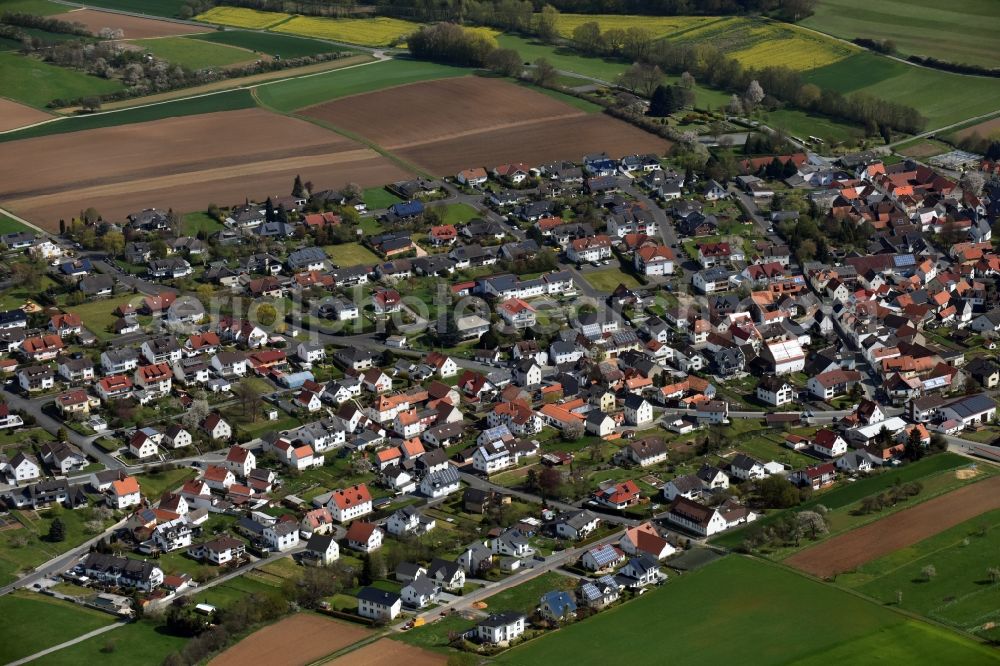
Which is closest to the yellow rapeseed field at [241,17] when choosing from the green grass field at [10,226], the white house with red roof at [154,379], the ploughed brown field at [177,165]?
the ploughed brown field at [177,165]

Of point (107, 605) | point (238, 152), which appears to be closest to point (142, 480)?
point (107, 605)

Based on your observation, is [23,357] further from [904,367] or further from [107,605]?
[904,367]

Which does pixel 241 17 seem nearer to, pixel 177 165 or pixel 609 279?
pixel 177 165

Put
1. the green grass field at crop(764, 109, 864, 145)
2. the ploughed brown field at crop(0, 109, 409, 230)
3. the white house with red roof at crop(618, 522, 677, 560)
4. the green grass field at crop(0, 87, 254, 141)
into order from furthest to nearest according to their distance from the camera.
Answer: the green grass field at crop(764, 109, 864, 145) → the green grass field at crop(0, 87, 254, 141) → the ploughed brown field at crop(0, 109, 409, 230) → the white house with red roof at crop(618, 522, 677, 560)

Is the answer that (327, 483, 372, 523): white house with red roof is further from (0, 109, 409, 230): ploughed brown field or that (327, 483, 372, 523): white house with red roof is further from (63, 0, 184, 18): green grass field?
(63, 0, 184, 18): green grass field

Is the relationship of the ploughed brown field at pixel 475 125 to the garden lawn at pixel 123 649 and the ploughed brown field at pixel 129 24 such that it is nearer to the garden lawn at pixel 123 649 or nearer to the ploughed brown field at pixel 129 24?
the ploughed brown field at pixel 129 24

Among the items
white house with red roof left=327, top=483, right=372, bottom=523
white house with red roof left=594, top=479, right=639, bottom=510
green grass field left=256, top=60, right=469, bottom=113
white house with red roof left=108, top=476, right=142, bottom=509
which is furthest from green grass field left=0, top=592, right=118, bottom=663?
green grass field left=256, top=60, right=469, bottom=113
